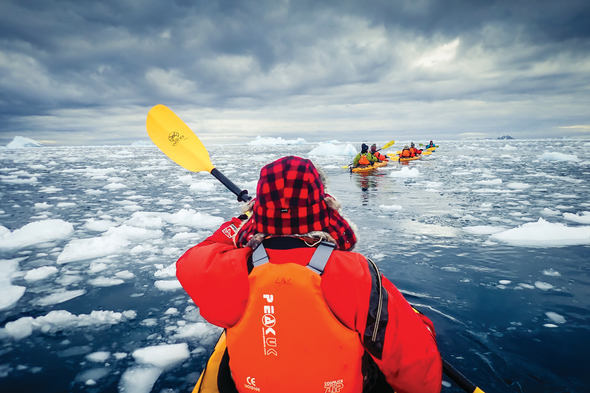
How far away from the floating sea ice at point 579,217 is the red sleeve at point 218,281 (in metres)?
6.27

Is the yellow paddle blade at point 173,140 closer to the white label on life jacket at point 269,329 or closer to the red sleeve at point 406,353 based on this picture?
the white label on life jacket at point 269,329

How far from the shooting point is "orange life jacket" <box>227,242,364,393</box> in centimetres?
99

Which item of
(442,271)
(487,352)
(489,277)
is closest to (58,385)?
(487,352)

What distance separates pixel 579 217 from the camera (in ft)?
16.5

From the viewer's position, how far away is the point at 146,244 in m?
4.20

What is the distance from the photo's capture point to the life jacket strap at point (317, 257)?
0.98 m

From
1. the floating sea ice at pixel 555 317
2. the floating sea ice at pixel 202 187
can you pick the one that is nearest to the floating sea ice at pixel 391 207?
the floating sea ice at pixel 555 317

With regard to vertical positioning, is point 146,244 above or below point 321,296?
below

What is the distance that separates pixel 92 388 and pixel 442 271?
339 cm

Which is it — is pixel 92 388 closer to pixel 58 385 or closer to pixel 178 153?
pixel 58 385

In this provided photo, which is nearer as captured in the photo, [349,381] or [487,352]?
[349,381]

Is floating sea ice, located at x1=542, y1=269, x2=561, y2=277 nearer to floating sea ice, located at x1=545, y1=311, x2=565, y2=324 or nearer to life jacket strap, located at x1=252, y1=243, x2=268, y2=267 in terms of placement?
floating sea ice, located at x1=545, y1=311, x2=565, y2=324

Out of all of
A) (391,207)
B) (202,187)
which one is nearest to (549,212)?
(391,207)

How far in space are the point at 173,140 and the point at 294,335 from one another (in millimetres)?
2801
